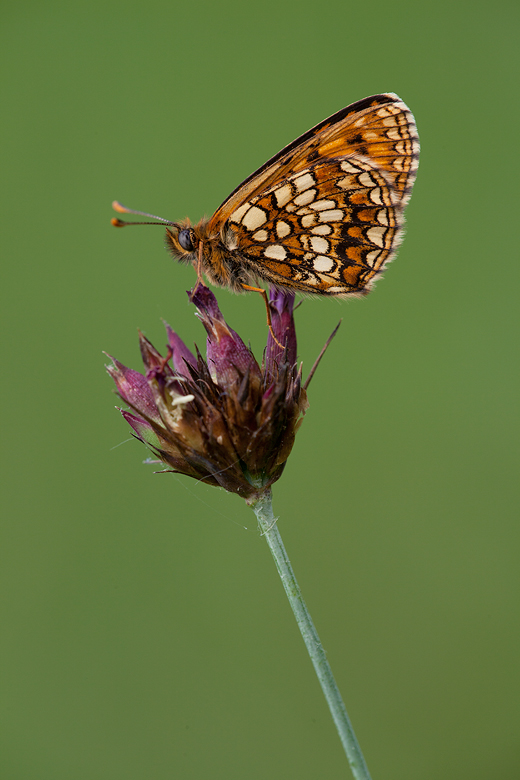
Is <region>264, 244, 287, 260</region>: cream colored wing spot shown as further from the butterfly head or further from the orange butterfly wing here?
the butterfly head

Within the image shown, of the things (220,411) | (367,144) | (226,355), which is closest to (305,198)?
(367,144)

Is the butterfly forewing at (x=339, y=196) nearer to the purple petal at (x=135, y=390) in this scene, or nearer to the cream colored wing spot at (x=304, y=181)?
the cream colored wing spot at (x=304, y=181)

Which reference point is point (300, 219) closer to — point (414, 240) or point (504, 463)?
point (504, 463)

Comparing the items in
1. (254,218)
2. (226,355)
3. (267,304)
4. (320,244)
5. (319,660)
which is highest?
(254,218)

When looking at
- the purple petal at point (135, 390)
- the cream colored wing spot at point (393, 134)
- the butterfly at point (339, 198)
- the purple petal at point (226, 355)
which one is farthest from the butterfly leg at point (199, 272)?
the cream colored wing spot at point (393, 134)

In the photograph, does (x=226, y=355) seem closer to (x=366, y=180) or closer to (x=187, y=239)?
(x=187, y=239)

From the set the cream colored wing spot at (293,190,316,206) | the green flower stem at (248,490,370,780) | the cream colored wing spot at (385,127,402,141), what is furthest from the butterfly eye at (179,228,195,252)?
the green flower stem at (248,490,370,780)
